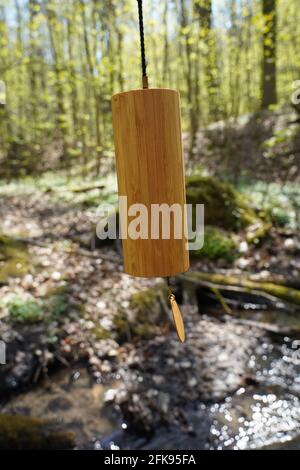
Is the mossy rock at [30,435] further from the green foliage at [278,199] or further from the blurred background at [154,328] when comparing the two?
the green foliage at [278,199]

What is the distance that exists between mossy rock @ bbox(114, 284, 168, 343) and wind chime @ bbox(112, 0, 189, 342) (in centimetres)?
375

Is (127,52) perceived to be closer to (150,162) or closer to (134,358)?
(134,358)

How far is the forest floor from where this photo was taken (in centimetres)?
382

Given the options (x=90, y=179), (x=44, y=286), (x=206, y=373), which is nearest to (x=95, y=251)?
(x=44, y=286)

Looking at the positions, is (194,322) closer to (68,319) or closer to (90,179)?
(68,319)

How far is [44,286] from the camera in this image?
536cm

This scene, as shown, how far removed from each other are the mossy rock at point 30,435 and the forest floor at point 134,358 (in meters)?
0.10

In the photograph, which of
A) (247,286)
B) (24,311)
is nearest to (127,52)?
(247,286)

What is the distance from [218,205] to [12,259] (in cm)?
394

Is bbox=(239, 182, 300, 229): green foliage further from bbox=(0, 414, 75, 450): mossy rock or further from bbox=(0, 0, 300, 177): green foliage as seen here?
bbox=(0, 414, 75, 450): mossy rock

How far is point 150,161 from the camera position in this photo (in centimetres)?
128

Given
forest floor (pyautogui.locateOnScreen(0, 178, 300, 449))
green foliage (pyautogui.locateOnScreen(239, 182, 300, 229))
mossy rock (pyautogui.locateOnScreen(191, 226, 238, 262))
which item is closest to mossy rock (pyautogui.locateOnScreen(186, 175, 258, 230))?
green foliage (pyautogui.locateOnScreen(239, 182, 300, 229))

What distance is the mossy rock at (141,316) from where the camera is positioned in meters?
4.98
